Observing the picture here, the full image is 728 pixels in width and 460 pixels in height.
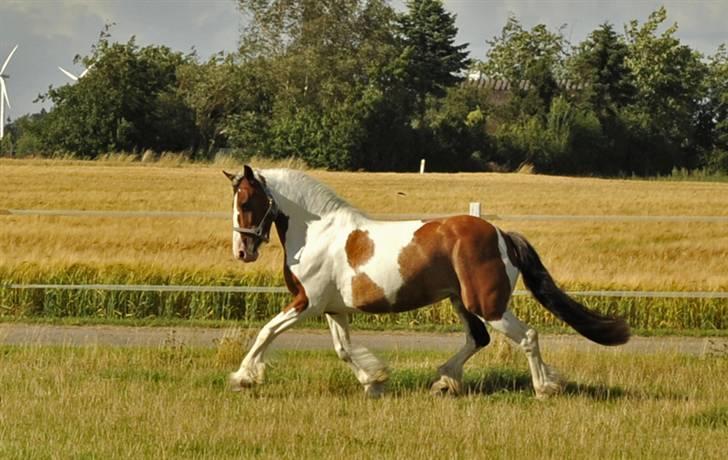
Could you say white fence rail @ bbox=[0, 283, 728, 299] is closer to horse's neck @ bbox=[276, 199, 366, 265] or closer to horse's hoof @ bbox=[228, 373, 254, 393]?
horse's neck @ bbox=[276, 199, 366, 265]

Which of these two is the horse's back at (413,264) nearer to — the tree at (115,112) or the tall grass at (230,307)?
the tall grass at (230,307)

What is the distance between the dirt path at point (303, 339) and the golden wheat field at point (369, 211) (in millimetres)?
2090

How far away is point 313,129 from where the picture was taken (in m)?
57.2

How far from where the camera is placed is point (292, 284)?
9.85m

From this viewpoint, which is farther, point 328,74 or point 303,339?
point 328,74

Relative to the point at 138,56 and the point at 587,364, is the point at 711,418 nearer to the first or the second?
the point at 587,364

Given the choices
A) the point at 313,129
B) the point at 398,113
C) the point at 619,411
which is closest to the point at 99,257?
the point at 619,411

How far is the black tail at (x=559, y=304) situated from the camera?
32.6ft

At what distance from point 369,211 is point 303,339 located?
1529 centimetres

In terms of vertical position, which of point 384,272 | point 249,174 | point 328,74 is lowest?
point 384,272

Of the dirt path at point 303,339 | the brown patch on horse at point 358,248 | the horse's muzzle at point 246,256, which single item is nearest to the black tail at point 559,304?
the brown patch on horse at point 358,248

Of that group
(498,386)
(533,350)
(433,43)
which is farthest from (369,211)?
(433,43)

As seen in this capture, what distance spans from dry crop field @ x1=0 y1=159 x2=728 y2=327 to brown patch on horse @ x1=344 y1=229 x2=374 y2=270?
6.58m

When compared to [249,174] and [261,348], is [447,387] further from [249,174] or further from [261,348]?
[249,174]
